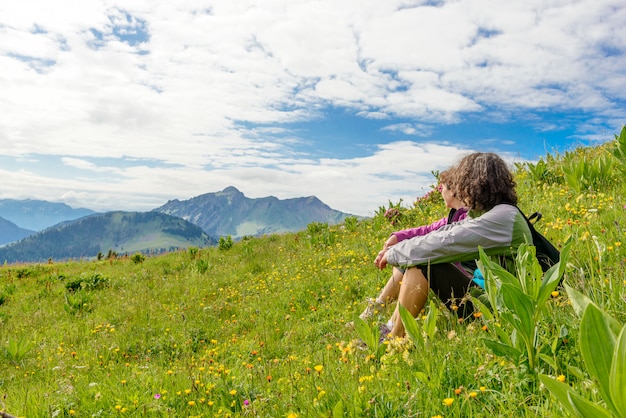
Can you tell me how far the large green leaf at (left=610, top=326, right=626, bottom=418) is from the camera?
123 cm

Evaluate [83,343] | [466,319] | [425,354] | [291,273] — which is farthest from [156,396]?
[291,273]

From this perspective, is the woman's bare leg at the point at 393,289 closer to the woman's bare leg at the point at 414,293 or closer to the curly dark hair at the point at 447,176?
the woman's bare leg at the point at 414,293

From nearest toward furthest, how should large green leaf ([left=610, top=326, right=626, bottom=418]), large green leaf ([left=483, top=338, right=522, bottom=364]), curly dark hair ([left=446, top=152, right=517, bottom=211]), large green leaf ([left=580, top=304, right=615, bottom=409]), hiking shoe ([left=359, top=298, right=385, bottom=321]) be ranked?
large green leaf ([left=610, top=326, right=626, bottom=418])
large green leaf ([left=580, top=304, right=615, bottom=409])
large green leaf ([left=483, top=338, right=522, bottom=364])
curly dark hair ([left=446, top=152, right=517, bottom=211])
hiking shoe ([left=359, top=298, right=385, bottom=321])

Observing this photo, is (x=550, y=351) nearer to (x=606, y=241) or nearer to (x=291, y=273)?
(x=606, y=241)

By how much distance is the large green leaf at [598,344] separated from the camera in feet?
4.50

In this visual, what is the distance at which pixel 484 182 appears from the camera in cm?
404

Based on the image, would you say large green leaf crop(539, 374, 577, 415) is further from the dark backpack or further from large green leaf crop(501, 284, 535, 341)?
the dark backpack

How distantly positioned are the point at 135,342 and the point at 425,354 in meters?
5.18

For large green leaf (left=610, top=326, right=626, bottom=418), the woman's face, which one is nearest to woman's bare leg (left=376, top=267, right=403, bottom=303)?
the woman's face

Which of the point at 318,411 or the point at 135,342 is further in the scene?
the point at 135,342

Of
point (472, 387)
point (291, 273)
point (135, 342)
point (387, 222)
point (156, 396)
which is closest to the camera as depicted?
point (472, 387)

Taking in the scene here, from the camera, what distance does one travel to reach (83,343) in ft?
21.7

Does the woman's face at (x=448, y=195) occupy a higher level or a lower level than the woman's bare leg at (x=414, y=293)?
higher

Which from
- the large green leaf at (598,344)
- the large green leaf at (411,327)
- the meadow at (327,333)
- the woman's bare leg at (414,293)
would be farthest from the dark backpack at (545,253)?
the large green leaf at (598,344)
